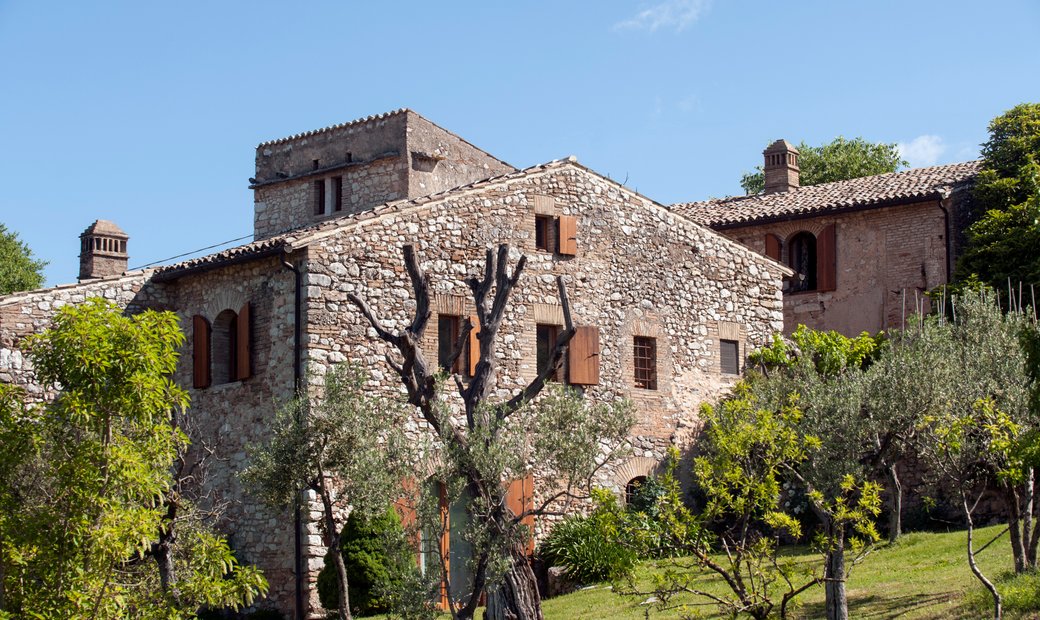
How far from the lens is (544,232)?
23453mm

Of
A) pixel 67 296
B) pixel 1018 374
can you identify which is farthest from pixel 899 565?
pixel 67 296

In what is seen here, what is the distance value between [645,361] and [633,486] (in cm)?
224

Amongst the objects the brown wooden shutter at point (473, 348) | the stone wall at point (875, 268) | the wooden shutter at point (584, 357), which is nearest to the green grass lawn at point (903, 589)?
the wooden shutter at point (584, 357)

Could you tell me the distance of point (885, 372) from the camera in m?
16.9

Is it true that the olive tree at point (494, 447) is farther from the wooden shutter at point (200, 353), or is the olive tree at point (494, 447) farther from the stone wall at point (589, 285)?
the wooden shutter at point (200, 353)

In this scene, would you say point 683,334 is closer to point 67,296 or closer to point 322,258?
point 322,258

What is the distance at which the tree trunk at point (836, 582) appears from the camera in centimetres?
1516

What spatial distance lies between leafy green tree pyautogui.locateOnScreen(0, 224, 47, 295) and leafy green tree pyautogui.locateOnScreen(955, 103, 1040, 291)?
2692 centimetres

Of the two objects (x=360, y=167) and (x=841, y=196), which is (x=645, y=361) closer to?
(x=841, y=196)

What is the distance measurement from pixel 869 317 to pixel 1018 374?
471 inches

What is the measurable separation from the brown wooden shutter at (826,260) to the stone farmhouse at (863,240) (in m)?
0.02

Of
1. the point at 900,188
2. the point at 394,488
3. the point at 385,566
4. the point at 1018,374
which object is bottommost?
the point at 385,566

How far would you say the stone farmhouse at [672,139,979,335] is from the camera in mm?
28469

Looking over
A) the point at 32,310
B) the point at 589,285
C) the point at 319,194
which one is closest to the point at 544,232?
the point at 589,285
